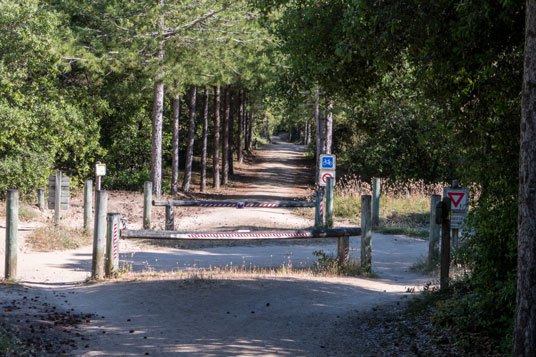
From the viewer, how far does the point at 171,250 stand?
605 inches

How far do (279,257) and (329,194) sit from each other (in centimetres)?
451

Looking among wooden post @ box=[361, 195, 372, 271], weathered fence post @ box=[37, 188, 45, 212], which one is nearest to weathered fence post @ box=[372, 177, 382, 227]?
wooden post @ box=[361, 195, 372, 271]

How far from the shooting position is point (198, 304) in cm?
795

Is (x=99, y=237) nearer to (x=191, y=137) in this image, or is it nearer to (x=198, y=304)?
(x=198, y=304)

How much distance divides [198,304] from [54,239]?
803 centimetres

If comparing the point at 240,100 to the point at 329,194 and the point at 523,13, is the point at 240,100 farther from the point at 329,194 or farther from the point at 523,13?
the point at 523,13

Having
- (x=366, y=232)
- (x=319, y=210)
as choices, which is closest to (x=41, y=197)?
(x=319, y=210)

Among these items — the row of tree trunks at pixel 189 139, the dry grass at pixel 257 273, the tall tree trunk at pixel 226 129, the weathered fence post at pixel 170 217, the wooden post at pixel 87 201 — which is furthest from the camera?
the tall tree trunk at pixel 226 129

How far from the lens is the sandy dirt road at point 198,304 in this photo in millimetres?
6297

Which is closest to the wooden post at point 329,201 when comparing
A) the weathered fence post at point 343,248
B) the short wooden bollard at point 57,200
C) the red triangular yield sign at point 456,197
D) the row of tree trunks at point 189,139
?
the weathered fence post at point 343,248

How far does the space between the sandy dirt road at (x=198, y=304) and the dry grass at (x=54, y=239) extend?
504 mm

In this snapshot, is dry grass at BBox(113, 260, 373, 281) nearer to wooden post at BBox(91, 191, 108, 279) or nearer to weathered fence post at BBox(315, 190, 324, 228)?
wooden post at BBox(91, 191, 108, 279)

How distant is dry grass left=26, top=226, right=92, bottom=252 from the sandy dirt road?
1.65ft

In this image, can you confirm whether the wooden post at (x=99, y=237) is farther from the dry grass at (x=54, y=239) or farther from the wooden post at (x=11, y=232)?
the dry grass at (x=54, y=239)
